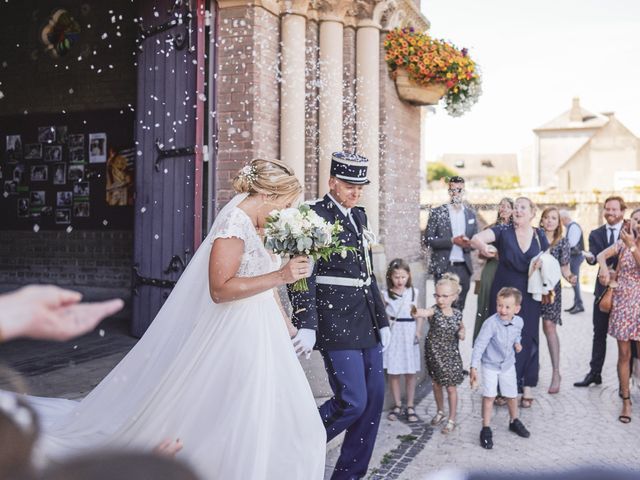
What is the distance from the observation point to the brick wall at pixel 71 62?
928 centimetres

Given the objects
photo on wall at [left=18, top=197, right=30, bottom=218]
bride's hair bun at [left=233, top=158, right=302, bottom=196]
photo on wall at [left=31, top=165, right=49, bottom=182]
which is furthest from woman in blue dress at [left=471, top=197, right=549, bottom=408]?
photo on wall at [left=18, top=197, right=30, bottom=218]

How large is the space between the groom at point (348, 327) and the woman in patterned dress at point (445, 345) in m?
1.43

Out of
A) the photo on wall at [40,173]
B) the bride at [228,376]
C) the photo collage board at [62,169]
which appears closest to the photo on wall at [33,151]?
the photo collage board at [62,169]

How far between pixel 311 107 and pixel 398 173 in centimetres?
171

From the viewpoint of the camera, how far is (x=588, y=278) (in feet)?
57.8

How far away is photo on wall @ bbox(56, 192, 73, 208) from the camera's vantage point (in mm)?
9742

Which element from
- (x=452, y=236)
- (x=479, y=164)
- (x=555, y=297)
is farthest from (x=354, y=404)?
(x=479, y=164)

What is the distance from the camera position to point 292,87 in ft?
20.8

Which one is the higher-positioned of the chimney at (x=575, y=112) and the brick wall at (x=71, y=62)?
the chimney at (x=575, y=112)

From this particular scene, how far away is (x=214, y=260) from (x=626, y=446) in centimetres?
360

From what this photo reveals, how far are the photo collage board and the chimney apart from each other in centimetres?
5586

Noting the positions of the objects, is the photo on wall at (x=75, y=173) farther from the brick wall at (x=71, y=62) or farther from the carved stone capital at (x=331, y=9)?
the carved stone capital at (x=331, y=9)

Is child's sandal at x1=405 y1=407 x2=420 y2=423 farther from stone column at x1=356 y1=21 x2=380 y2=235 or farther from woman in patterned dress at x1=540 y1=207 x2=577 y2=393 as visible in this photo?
stone column at x1=356 y1=21 x2=380 y2=235

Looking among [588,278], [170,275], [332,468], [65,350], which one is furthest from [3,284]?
[588,278]
